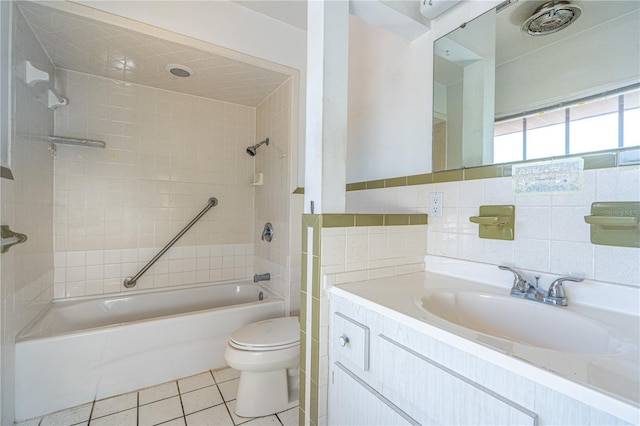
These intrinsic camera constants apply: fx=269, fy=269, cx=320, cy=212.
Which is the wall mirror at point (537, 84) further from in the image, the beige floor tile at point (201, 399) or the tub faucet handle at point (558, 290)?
the beige floor tile at point (201, 399)

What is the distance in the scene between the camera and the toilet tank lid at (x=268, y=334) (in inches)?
56.2

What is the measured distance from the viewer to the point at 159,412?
4.75ft

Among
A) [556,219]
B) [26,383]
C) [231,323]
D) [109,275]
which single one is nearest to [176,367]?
[231,323]

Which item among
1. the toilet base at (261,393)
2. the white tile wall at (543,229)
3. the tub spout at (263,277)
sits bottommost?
the toilet base at (261,393)

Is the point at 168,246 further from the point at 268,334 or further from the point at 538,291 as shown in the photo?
the point at 538,291

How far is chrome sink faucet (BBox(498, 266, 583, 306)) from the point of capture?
886mm

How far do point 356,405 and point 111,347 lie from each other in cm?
152

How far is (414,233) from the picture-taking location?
4.36 ft

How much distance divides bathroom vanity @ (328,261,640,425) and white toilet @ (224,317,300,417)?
0.45 meters

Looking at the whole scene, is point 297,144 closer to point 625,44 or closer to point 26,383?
point 625,44

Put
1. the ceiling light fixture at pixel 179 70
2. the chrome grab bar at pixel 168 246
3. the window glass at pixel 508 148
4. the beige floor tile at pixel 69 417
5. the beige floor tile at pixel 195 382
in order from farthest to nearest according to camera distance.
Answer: the chrome grab bar at pixel 168 246 < the ceiling light fixture at pixel 179 70 < the beige floor tile at pixel 195 382 < the beige floor tile at pixel 69 417 < the window glass at pixel 508 148

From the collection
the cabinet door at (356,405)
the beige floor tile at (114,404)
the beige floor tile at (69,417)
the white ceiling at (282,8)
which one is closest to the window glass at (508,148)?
the cabinet door at (356,405)

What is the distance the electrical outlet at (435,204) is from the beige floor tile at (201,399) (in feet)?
5.17

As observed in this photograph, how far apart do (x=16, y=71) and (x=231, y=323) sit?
189cm
